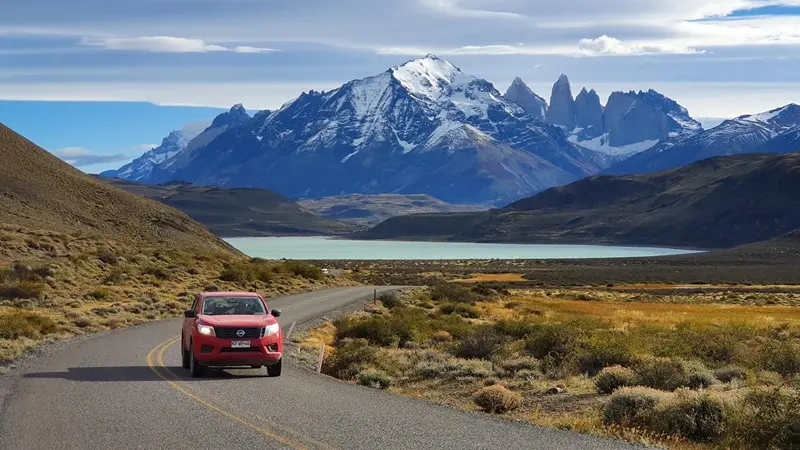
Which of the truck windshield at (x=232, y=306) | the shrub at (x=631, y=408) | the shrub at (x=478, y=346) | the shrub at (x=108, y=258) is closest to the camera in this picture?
the shrub at (x=631, y=408)

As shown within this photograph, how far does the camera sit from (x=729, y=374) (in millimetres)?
19719

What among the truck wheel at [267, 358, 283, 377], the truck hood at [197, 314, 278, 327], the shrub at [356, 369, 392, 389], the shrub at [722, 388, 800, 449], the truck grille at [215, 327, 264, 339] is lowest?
the shrub at [356, 369, 392, 389]

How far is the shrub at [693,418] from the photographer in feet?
44.4

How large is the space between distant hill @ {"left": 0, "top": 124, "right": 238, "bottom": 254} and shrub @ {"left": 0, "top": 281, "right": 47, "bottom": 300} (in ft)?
139

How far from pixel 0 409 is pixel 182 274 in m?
51.3

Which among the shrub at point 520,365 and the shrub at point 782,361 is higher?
the shrub at point 782,361

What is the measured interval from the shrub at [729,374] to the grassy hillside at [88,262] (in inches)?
678

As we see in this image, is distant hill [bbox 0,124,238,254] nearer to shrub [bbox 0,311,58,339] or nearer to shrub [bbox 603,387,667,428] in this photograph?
shrub [bbox 0,311,58,339]

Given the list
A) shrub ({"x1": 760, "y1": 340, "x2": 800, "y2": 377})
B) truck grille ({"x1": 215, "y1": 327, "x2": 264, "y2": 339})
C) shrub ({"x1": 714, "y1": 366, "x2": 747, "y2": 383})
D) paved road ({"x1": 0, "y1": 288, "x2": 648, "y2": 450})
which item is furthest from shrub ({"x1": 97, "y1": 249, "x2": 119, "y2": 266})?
shrub ({"x1": 714, "y1": 366, "x2": 747, "y2": 383})

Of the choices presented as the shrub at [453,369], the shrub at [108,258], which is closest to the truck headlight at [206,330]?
the shrub at [453,369]

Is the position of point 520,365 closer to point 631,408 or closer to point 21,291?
point 631,408

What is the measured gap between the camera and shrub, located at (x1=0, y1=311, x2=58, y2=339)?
94.9 ft

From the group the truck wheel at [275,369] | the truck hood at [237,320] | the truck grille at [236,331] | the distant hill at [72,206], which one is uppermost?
the distant hill at [72,206]

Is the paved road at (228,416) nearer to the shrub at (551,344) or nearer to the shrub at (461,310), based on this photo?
the shrub at (551,344)
